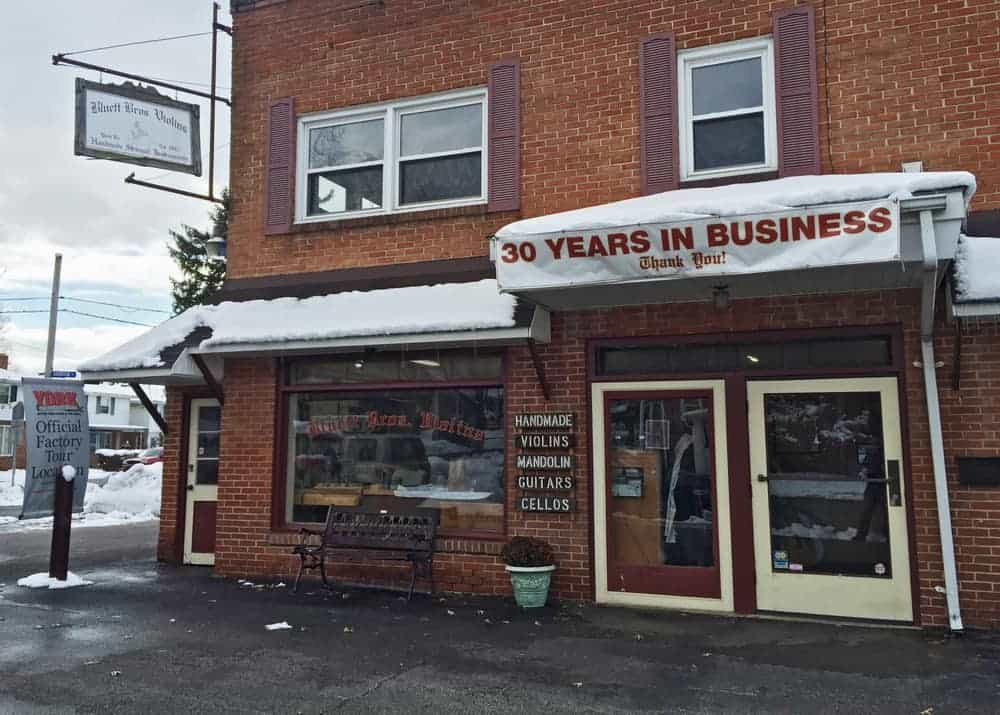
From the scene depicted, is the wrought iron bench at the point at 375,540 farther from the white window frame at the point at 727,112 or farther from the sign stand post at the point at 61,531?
the white window frame at the point at 727,112

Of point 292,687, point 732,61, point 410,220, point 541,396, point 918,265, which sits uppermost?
point 732,61

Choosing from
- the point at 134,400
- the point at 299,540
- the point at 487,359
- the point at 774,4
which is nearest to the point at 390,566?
the point at 299,540

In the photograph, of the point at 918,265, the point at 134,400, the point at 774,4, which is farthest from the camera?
the point at 134,400

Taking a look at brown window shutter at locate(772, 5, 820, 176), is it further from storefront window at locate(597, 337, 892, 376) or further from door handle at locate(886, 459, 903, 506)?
door handle at locate(886, 459, 903, 506)

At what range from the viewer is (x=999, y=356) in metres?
6.68

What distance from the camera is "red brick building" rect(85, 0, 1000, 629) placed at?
6.60 m

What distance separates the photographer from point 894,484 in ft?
22.7

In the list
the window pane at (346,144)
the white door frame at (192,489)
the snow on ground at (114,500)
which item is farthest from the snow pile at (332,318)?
the snow on ground at (114,500)

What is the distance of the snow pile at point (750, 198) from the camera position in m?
5.64

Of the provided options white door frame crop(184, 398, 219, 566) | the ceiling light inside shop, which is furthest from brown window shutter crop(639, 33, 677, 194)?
white door frame crop(184, 398, 219, 566)

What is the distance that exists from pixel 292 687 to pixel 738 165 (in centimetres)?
593

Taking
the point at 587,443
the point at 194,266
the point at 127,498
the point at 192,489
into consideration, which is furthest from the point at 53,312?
the point at 587,443

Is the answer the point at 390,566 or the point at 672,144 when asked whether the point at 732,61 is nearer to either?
the point at 672,144

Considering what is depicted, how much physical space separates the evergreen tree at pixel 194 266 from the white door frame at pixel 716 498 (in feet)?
80.7
